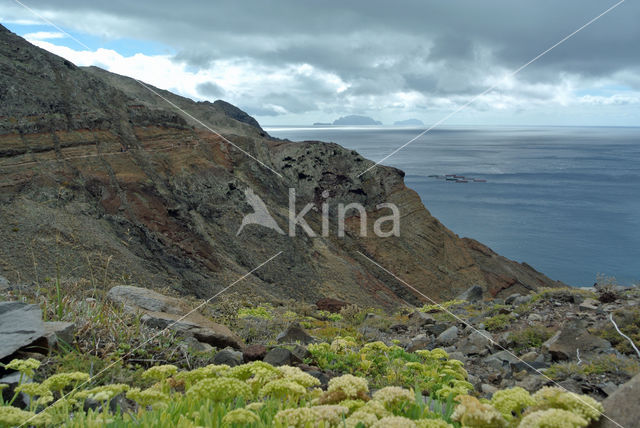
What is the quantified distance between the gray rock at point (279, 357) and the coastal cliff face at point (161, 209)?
370 inches

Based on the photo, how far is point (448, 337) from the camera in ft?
28.8

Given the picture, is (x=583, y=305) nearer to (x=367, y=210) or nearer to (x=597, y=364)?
(x=597, y=364)

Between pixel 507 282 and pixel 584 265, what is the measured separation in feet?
84.3

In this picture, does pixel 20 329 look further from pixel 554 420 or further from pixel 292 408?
pixel 554 420

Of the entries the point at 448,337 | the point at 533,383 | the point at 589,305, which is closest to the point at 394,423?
the point at 533,383

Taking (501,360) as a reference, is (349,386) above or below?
above

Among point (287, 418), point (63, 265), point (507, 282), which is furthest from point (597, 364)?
point (507, 282)

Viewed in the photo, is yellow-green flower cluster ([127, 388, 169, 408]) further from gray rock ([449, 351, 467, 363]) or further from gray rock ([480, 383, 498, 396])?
gray rock ([449, 351, 467, 363])

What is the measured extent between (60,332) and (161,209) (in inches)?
733

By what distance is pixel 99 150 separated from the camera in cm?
2189

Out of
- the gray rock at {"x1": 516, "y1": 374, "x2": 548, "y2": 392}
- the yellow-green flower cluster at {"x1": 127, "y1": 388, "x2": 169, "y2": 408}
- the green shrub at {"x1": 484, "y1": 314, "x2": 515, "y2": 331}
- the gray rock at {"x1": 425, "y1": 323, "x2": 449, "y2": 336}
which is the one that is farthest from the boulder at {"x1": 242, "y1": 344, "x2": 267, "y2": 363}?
the green shrub at {"x1": 484, "y1": 314, "x2": 515, "y2": 331}

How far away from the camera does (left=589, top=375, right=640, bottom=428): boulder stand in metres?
2.13

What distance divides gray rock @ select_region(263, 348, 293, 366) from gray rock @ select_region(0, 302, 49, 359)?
2263 mm

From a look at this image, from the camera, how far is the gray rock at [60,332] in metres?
4.13
